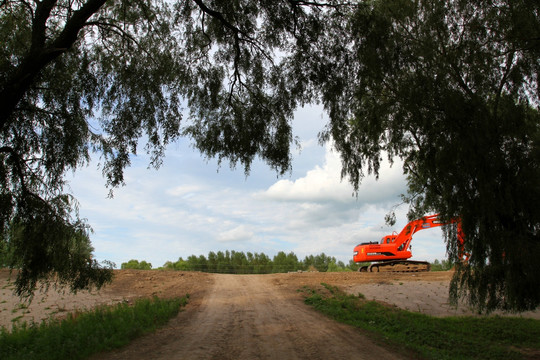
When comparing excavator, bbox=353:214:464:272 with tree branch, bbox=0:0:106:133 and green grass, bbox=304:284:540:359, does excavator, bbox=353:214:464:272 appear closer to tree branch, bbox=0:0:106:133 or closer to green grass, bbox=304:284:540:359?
green grass, bbox=304:284:540:359

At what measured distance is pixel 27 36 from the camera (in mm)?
7359

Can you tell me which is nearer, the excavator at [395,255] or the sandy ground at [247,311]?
the sandy ground at [247,311]

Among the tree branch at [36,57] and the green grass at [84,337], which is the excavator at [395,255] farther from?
the tree branch at [36,57]

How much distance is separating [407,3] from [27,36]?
817 centimetres

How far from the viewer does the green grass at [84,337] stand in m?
6.76

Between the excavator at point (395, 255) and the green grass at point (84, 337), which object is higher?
the excavator at point (395, 255)

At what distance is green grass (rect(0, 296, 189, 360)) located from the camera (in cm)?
676

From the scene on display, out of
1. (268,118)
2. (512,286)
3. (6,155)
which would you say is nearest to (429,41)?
(268,118)

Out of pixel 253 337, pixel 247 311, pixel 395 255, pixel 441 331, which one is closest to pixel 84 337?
pixel 253 337

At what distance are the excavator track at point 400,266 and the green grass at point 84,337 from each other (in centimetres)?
1655

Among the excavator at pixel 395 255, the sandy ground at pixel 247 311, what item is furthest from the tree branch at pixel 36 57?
the excavator at pixel 395 255

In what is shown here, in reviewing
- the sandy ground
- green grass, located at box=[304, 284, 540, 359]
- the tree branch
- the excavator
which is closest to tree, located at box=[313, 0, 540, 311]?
green grass, located at box=[304, 284, 540, 359]

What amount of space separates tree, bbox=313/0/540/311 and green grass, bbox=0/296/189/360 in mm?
6315

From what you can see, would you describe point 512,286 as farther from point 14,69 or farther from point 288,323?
point 14,69
